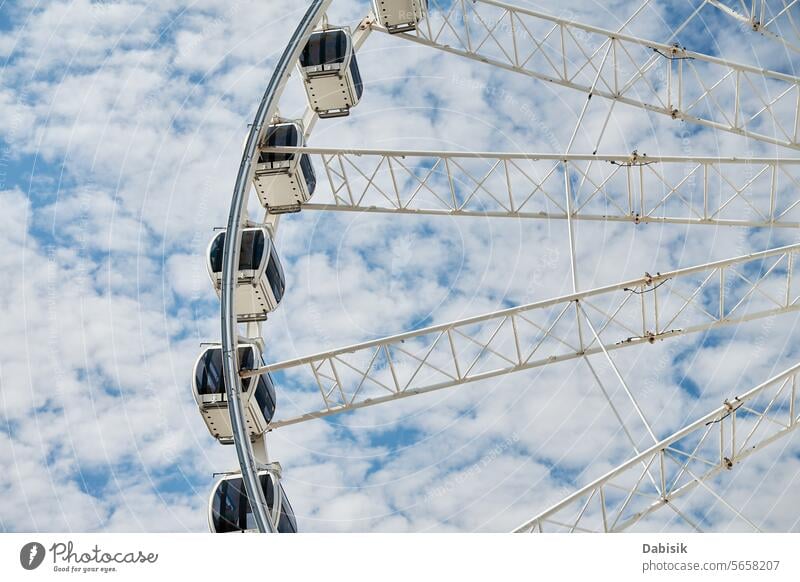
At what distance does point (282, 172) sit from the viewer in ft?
58.2

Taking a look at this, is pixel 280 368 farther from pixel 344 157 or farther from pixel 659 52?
pixel 659 52

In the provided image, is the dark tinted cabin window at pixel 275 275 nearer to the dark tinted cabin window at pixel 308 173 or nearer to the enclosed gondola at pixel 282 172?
the enclosed gondola at pixel 282 172

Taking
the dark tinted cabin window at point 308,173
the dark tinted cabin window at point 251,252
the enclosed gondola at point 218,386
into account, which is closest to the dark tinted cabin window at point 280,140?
the dark tinted cabin window at point 308,173

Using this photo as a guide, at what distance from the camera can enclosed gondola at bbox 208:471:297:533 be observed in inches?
575

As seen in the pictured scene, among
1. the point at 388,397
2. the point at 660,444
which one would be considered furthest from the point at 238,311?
the point at 660,444

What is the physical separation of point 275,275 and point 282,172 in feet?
6.90

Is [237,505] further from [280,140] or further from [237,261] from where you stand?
[280,140]

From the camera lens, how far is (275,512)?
48.2 ft

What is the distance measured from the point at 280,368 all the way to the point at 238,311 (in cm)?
170

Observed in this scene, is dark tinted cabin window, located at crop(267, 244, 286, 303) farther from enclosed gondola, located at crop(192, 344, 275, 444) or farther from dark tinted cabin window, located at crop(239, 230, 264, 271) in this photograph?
enclosed gondola, located at crop(192, 344, 275, 444)

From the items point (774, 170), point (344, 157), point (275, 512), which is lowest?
point (275, 512)

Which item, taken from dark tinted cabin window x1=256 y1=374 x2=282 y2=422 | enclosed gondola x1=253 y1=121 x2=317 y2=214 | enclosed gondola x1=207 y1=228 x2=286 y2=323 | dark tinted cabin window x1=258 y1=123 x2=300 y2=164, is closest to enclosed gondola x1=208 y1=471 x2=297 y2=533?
dark tinted cabin window x1=256 y1=374 x2=282 y2=422

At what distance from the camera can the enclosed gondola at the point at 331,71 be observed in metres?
17.9
